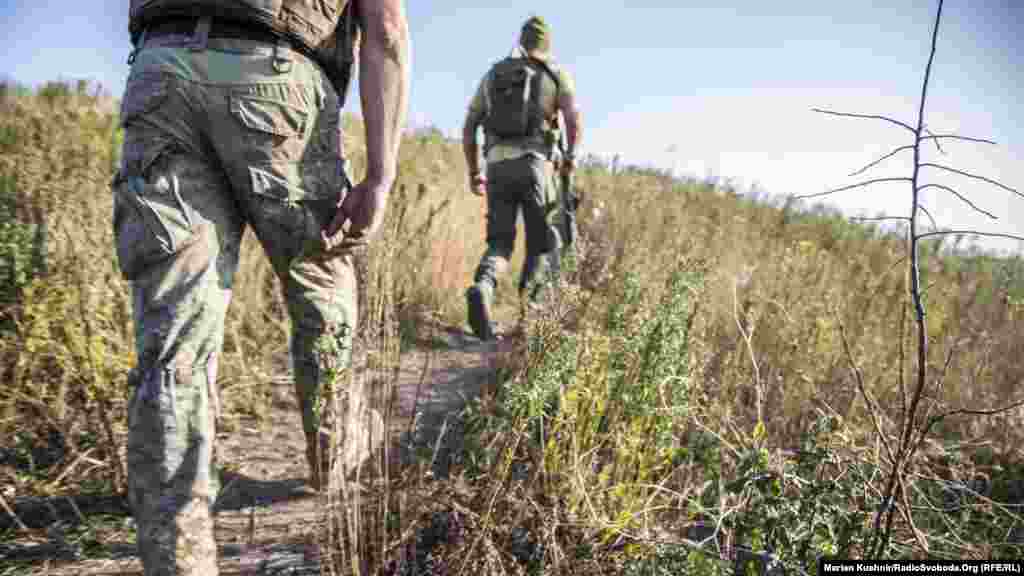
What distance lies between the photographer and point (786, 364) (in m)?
2.74

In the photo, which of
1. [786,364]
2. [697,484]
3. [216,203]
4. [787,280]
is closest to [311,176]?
[216,203]

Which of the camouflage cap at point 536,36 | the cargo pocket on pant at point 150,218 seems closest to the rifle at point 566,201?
the camouflage cap at point 536,36

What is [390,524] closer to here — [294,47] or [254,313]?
[294,47]

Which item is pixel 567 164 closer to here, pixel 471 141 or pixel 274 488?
pixel 471 141

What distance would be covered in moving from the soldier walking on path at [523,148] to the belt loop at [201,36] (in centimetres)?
274

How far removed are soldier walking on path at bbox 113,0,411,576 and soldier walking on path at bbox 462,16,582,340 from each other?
2498 mm

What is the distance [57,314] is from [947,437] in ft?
13.4

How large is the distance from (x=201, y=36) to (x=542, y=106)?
2961 millimetres

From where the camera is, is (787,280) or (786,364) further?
(787,280)

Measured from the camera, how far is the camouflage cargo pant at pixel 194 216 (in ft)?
3.87

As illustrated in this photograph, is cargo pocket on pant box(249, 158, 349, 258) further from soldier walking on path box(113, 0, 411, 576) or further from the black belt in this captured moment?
the black belt

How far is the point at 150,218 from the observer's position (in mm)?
1197

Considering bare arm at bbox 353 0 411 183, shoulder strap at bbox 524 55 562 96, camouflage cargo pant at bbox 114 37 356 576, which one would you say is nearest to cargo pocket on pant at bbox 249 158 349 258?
camouflage cargo pant at bbox 114 37 356 576

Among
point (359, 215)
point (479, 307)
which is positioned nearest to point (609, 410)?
point (359, 215)
